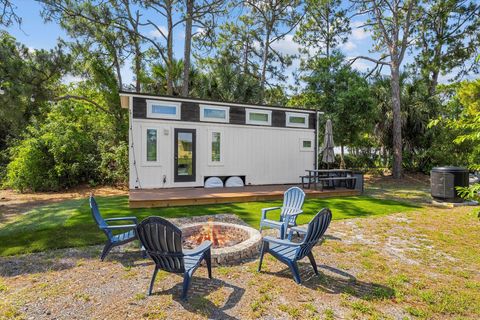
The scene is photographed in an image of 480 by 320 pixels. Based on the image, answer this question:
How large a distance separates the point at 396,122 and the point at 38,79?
16484 mm

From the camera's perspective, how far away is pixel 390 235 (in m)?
5.43

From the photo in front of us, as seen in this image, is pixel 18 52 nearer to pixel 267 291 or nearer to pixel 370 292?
pixel 267 291

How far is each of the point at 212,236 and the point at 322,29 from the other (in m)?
21.7

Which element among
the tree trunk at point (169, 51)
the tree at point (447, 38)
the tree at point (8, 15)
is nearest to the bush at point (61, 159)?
the tree trunk at point (169, 51)

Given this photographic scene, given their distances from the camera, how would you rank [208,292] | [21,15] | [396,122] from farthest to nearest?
[396,122]
[21,15]
[208,292]

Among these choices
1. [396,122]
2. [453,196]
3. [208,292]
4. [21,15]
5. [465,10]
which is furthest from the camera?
[465,10]

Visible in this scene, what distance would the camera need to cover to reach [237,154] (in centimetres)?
1069

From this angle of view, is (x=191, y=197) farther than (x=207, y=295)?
Yes

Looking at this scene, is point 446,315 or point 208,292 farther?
point 208,292

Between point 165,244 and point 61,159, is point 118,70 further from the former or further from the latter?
point 165,244

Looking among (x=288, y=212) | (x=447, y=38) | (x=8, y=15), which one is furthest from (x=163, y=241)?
(x=447, y=38)

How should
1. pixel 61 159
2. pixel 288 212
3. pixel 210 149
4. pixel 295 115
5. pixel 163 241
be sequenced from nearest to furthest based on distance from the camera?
pixel 163 241, pixel 288 212, pixel 210 149, pixel 61 159, pixel 295 115

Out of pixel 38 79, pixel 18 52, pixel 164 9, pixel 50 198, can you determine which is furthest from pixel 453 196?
pixel 164 9

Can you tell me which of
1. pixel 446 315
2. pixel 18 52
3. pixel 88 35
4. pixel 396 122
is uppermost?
pixel 88 35
